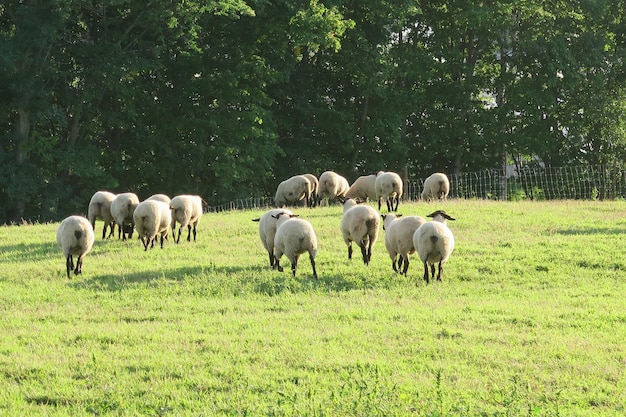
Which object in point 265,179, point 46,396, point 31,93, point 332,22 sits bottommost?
point 46,396

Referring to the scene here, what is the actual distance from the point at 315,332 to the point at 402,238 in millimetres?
4464

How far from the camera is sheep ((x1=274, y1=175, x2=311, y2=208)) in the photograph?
1085 inches

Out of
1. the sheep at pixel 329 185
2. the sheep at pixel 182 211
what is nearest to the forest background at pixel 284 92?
the sheep at pixel 329 185

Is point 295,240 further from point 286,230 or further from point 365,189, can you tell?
point 365,189

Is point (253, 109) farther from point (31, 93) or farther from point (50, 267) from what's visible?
point (50, 267)

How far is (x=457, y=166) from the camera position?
43312 millimetres

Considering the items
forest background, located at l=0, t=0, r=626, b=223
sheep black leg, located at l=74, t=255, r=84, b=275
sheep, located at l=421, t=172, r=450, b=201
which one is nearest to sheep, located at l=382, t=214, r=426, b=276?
sheep black leg, located at l=74, t=255, r=84, b=275

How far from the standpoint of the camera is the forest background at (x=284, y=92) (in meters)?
31.6

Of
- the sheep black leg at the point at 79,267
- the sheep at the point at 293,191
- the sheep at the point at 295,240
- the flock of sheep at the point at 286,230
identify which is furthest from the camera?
the sheep at the point at 293,191

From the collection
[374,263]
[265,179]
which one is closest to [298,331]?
[374,263]

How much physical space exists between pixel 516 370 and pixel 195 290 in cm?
632

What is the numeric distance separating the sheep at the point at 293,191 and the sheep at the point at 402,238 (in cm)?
1146

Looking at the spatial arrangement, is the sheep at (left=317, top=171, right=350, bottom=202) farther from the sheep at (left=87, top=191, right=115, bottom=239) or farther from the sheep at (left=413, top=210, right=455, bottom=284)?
the sheep at (left=413, top=210, right=455, bottom=284)

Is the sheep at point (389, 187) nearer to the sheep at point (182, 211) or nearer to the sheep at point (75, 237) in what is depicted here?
the sheep at point (182, 211)
